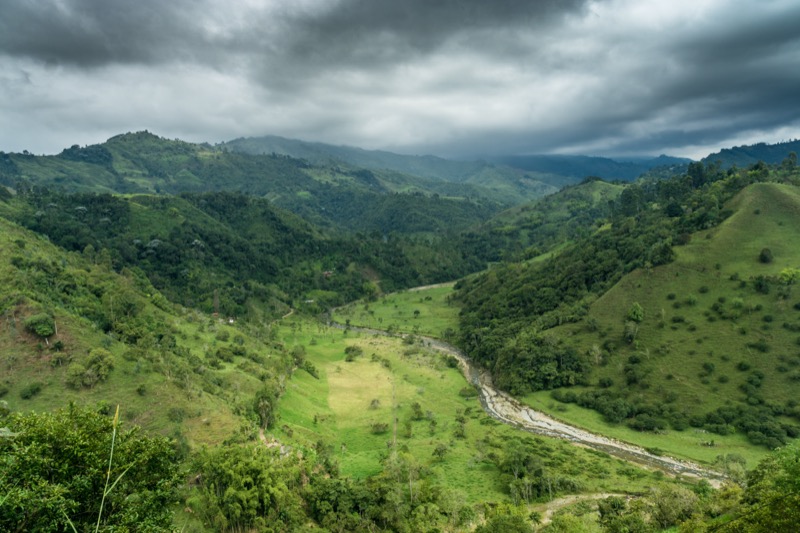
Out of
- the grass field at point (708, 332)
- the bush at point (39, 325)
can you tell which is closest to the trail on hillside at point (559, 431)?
the grass field at point (708, 332)

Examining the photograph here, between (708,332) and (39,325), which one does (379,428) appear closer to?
(39,325)

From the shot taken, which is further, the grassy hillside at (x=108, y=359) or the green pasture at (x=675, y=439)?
the green pasture at (x=675, y=439)

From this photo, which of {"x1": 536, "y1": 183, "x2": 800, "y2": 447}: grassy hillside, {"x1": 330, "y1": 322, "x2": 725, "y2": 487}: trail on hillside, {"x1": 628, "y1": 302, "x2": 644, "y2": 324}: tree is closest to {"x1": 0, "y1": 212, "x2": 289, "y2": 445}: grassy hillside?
{"x1": 330, "y1": 322, "x2": 725, "y2": 487}: trail on hillside

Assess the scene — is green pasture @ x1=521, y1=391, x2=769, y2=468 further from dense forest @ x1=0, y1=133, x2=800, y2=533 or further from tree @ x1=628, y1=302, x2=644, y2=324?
tree @ x1=628, y1=302, x2=644, y2=324

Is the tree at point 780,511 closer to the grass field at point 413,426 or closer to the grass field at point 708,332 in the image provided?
the grass field at point 413,426

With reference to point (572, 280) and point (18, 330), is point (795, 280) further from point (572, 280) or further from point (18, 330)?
point (18, 330)
